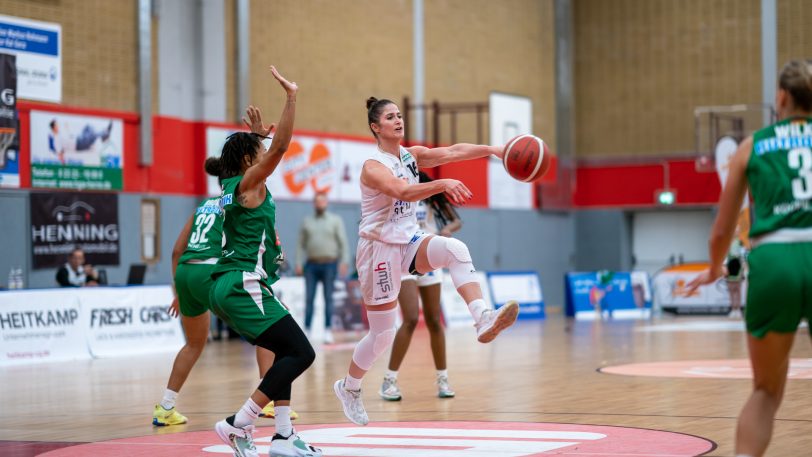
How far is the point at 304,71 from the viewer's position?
2377cm

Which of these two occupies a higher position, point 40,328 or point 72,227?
point 72,227

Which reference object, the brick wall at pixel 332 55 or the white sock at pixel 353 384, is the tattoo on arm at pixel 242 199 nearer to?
the white sock at pixel 353 384

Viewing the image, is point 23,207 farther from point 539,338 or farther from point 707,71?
point 707,71

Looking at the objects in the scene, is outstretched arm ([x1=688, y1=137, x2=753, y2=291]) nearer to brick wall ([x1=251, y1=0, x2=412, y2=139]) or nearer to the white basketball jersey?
the white basketball jersey

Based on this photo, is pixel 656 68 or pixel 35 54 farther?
pixel 656 68

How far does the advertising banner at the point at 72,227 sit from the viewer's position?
1870cm

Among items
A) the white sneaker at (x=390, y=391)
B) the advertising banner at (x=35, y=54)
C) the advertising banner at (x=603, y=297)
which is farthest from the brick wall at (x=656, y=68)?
the white sneaker at (x=390, y=391)

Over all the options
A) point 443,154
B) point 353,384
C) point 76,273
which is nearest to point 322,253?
point 76,273

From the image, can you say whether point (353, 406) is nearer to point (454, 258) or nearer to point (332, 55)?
point (454, 258)

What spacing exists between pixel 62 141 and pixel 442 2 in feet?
38.1

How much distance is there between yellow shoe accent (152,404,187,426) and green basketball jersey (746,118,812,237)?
197 inches

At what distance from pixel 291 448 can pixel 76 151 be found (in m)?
13.9

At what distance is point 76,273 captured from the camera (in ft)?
58.9

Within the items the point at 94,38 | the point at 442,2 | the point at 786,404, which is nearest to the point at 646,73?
the point at 442,2
